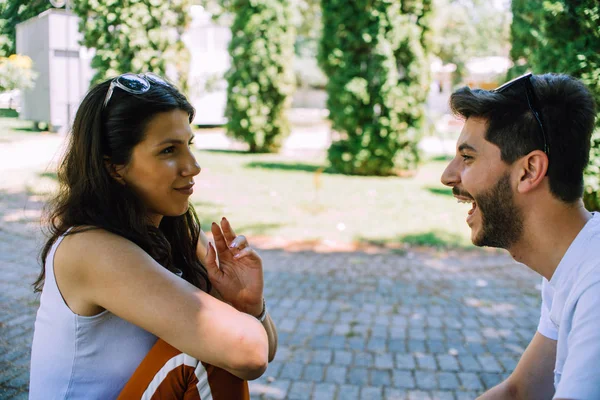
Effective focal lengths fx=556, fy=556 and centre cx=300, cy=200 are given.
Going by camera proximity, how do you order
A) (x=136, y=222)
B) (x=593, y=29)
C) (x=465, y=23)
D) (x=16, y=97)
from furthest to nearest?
(x=465, y=23)
(x=593, y=29)
(x=16, y=97)
(x=136, y=222)

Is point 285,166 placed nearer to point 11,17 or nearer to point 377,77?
point 377,77

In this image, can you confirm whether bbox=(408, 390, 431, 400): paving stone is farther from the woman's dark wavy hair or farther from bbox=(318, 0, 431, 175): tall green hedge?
bbox=(318, 0, 431, 175): tall green hedge

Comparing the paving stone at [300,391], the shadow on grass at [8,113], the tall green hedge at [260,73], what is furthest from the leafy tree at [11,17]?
the tall green hedge at [260,73]

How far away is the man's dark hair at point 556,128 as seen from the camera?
173 centimetres

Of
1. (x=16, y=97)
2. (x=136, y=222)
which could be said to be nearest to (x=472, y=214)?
(x=136, y=222)

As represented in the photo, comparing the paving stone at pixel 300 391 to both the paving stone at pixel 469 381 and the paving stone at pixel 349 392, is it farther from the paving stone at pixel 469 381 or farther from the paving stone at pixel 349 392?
the paving stone at pixel 469 381

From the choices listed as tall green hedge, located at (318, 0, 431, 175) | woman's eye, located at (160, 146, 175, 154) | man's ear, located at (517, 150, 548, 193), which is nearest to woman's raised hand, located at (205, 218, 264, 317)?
woman's eye, located at (160, 146, 175, 154)

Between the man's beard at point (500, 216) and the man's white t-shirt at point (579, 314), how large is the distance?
0.19 m

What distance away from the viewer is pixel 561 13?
14.2ft

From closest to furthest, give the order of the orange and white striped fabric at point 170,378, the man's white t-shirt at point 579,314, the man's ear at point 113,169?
the man's white t-shirt at point 579,314
the orange and white striped fabric at point 170,378
the man's ear at point 113,169

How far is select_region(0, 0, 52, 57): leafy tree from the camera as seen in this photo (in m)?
2.99

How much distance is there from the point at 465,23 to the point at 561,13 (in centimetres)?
3284

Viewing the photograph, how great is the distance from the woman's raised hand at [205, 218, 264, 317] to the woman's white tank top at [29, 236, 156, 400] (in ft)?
1.06

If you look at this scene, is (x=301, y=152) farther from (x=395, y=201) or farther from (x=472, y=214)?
(x=472, y=214)
